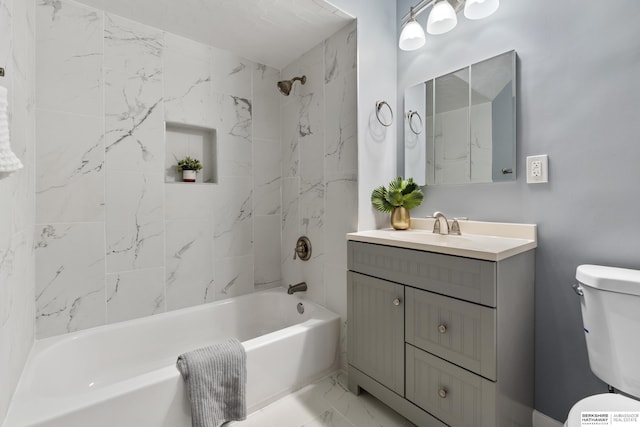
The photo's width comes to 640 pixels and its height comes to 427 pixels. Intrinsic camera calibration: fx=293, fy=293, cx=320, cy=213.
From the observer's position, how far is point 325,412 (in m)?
1.50

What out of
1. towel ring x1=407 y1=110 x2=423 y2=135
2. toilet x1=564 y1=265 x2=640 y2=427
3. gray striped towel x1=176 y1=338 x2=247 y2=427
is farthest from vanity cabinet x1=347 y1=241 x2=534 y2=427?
towel ring x1=407 y1=110 x2=423 y2=135

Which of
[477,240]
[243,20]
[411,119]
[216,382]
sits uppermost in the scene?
[243,20]

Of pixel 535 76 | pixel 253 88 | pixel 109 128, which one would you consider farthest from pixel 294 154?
pixel 535 76

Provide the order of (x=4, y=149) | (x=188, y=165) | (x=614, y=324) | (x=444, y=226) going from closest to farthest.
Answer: (x=4, y=149)
(x=614, y=324)
(x=444, y=226)
(x=188, y=165)

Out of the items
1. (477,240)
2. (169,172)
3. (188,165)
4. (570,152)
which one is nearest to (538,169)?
(570,152)

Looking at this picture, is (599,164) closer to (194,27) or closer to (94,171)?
(194,27)

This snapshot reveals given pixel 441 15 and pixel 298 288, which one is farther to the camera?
pixel 298 288

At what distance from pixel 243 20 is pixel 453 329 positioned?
1.99m

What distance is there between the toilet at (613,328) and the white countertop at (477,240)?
27cm

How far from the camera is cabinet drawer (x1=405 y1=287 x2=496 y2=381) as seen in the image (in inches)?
42.6

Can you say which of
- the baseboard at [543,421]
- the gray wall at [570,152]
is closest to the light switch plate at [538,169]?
the gray wall at [570,152]

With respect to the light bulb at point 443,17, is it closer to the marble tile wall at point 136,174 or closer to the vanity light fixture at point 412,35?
the vanity light fixture at point 412,35

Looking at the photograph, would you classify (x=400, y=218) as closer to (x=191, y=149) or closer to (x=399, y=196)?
(x=399, y=196)

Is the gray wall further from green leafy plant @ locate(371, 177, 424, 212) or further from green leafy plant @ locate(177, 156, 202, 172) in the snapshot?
green leafy plant @ locate(177, 156, 202, 172)
